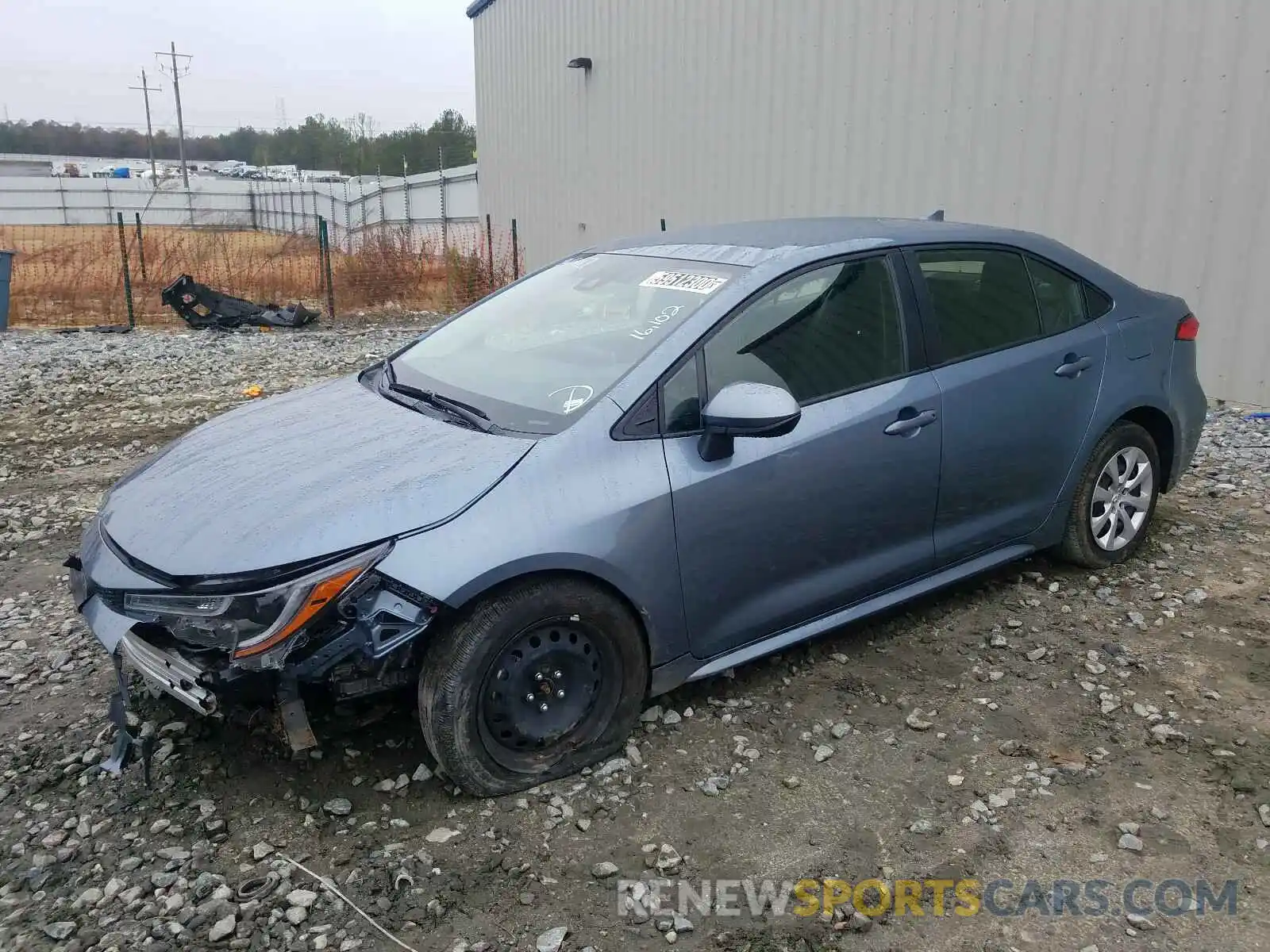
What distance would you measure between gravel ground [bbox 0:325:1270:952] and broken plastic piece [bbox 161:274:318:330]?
9.29 metres

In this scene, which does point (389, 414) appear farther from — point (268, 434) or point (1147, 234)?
point (1147, 234)

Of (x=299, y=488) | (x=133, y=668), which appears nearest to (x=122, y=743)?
(x=133, y=668)

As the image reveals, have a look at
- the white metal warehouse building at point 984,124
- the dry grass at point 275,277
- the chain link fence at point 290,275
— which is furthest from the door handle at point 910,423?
the dry grass at point 275,277

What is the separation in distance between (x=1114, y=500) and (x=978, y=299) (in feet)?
4.07

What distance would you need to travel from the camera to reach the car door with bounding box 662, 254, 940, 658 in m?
3.04

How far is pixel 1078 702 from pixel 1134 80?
5.68m

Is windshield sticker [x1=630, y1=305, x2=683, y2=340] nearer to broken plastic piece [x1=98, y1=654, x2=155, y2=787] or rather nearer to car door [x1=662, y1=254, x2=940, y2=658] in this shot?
car door [x1=662, y1=254, x2=940, y2=658]

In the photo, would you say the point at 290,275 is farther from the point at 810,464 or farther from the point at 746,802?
the point at 746,802

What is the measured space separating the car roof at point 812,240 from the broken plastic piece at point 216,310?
9.95 meters

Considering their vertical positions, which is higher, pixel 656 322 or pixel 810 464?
pixel 656 322

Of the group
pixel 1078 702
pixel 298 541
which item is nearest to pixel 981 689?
pixel 1078 702

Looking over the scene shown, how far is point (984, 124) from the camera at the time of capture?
26.7ft

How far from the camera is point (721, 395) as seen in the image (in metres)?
2.94

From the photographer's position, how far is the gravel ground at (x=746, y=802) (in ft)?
7.95
